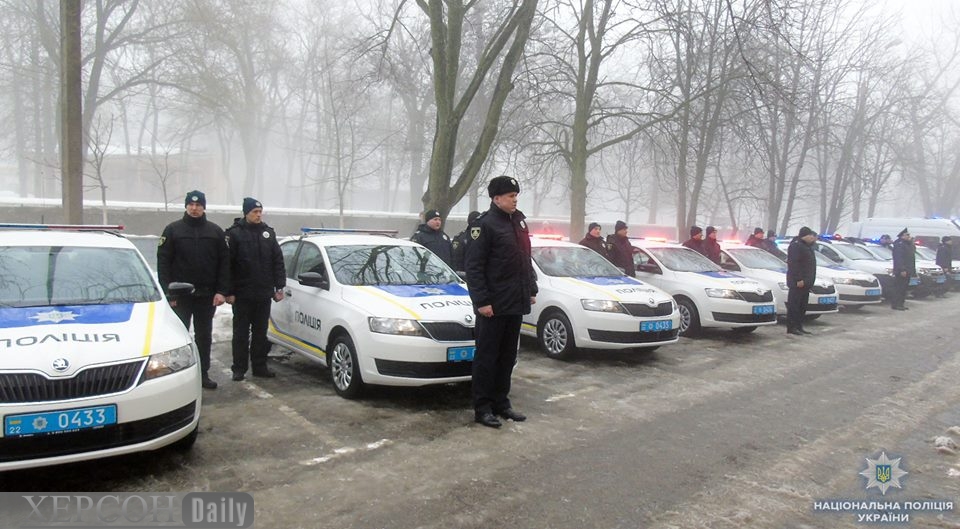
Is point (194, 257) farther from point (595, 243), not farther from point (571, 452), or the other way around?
point (595, 243)

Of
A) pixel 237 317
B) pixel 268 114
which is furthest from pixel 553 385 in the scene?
pixel 268 114

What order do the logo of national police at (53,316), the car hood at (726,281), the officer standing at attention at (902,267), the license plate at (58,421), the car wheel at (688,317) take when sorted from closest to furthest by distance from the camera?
the license plate at (58,421), the logo of national police at (53,316), the car hood at (726,281), the car wheel at (688,317), the officer standing at attention at (902,267)

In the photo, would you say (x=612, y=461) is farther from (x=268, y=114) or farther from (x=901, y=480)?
(x=268, y=114)

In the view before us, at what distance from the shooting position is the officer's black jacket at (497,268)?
5234mm

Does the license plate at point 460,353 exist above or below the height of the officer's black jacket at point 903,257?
below

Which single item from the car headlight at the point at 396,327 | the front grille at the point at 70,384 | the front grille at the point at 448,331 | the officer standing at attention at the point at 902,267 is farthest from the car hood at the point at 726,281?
the front grille at the point at 70,384

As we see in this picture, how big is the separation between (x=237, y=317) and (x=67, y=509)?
298cm

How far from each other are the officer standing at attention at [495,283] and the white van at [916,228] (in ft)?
74.2

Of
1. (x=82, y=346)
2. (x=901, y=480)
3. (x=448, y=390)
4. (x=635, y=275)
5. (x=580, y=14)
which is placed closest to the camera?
(x=82, y=346)

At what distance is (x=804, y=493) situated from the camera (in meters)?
4.12

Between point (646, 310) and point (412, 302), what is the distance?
3450mm

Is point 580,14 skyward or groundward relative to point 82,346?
skyward

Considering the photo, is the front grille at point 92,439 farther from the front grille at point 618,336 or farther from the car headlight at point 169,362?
the front grille at point 618,336

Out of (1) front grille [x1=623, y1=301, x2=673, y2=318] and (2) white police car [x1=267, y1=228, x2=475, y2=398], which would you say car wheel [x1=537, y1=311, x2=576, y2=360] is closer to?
(1) front grille [x1=623, y1=301, x2=673, y2=318]
